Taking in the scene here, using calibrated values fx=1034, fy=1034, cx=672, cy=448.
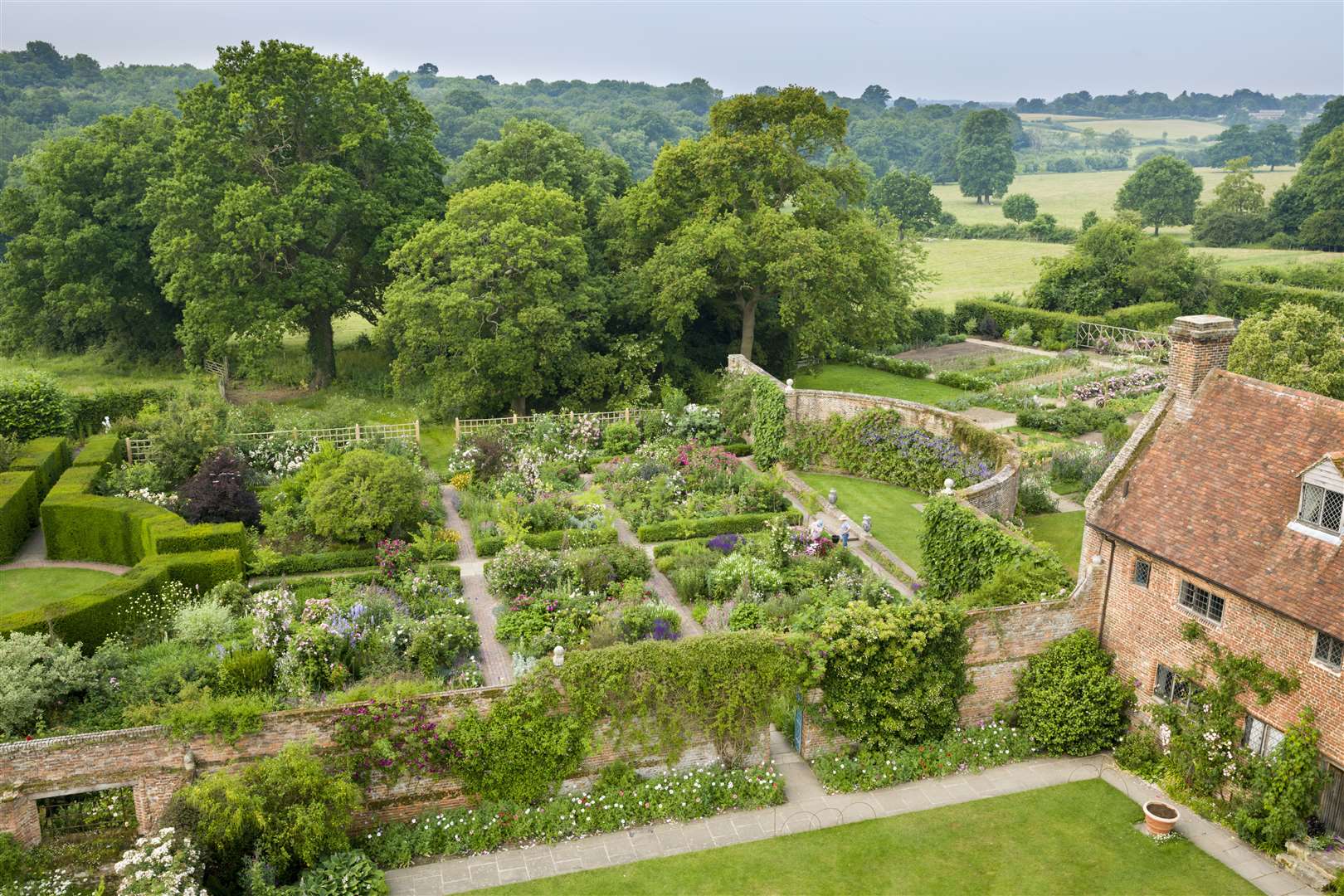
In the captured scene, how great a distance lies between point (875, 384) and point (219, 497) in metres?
28.1

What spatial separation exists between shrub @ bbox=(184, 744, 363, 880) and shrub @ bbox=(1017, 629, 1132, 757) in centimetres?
1176

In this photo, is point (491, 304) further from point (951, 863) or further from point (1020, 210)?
point (1020, 210)

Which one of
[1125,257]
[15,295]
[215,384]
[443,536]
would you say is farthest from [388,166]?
[1125,257]

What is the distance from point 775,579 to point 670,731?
640 cm

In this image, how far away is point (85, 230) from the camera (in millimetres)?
40094

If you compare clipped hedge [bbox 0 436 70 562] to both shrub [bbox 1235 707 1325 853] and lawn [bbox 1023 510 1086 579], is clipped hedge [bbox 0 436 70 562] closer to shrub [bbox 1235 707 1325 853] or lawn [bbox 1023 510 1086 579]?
lawn [bbox 1023 510 1086 579]

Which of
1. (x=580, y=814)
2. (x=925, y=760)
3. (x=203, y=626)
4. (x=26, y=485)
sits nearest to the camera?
(x=580, y=814)

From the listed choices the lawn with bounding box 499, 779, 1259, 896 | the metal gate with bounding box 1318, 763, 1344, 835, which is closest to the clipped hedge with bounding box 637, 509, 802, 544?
the lawn with bounding box 499, 779, 1259, 896

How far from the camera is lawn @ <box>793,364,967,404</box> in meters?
43.3

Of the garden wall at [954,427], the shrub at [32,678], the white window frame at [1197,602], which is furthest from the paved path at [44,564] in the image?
the white window frame at [1197,602]

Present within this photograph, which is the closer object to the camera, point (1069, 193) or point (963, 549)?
point (963, 549)

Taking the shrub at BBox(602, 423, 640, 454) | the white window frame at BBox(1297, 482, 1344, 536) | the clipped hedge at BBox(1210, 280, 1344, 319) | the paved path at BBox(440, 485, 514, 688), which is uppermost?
the white window frame at BBox(1297, 482, 1344, 536)

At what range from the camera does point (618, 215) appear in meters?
40.3

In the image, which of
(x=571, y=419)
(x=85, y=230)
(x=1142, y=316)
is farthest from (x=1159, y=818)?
(x=1142, y=316)
